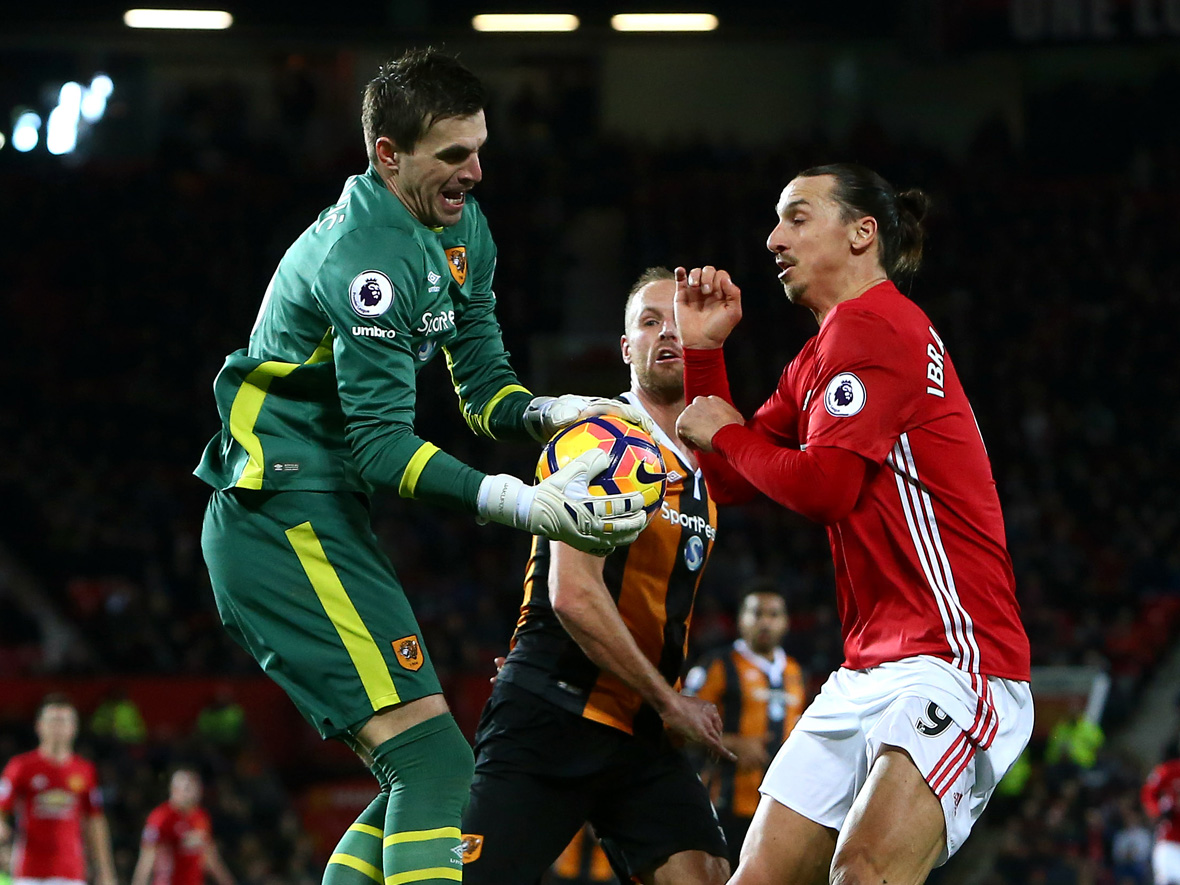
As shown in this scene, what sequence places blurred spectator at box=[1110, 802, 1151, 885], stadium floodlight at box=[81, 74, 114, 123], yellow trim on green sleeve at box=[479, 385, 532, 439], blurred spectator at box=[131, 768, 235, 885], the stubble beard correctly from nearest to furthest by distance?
1. yellow trim on green sleeve at box=[479, 385, 532, 439]
2. the stubble beard
3. blurred spectator at box=[131, 768, 235, 885]
4. blurred spectator at box=[1110, 802, 1151, 885]
5. stadium floodlight at box=[81, 74, 114, 123]

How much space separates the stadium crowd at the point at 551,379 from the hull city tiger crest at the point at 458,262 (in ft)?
32.7

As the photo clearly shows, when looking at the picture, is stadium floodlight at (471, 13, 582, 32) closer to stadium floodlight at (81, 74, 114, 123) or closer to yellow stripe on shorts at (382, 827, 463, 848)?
stadium floodlight at (81, 74, 114, 123)

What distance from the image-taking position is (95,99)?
21578mm

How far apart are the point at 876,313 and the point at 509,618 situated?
1228 cm

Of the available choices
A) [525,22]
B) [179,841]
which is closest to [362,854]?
[179,841]

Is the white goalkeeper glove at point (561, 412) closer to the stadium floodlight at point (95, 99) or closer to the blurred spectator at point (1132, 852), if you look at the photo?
the blurred spectator at point (1132, 852)

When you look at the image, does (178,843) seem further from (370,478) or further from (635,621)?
(370,478)

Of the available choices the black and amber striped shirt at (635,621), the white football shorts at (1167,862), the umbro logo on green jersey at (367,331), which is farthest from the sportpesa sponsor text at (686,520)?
the white football shorts at (1167,862)

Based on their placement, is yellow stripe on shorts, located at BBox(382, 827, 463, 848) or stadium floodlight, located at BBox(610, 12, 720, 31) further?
stadium floodlight, located at BBox(610, 12, 720, 31)

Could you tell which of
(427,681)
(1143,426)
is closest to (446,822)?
(427,681)

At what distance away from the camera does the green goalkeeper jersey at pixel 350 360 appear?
11.2 ft

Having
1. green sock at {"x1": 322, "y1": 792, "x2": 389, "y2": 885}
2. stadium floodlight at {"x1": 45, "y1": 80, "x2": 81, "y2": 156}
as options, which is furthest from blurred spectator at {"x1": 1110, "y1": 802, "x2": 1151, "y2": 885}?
stadium floodlight at {"x1": 45, "y1": 80, "x2": 81, "y2": 156}

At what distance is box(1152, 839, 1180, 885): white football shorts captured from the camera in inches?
459

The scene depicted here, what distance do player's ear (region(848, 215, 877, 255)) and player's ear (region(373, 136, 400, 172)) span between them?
126 cm
